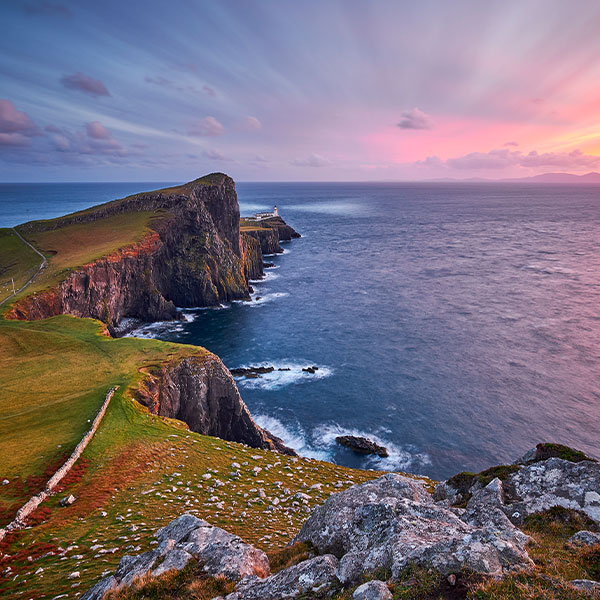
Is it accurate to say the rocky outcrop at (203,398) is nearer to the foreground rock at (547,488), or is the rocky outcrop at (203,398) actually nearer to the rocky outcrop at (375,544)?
the rocky outcrop at (375,544)

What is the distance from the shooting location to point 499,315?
90000mm

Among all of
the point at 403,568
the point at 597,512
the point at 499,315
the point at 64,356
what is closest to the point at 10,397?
the point at 64,356

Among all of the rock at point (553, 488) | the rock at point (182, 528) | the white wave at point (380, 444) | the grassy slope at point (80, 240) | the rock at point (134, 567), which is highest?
the grassy slope at point (80, 240)

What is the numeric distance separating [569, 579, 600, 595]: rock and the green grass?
80.3 metres

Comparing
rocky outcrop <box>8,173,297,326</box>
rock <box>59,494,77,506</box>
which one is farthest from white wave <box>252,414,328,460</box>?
rocky outcrop <box>8,173,297,326</box>

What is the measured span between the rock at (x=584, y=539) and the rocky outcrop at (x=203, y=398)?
112 feet

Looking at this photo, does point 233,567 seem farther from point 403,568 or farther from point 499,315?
point 499,315

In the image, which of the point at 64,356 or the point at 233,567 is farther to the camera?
the point at 64,356

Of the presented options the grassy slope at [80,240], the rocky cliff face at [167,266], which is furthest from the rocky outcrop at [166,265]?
the grassy slope at [80,240]

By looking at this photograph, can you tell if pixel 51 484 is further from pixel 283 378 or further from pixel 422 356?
pixel 422 356

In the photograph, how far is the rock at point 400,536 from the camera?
9.57 meters

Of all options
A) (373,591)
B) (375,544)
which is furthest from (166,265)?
(373,591)

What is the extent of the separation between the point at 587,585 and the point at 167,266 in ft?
346

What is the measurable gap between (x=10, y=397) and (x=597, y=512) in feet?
134
